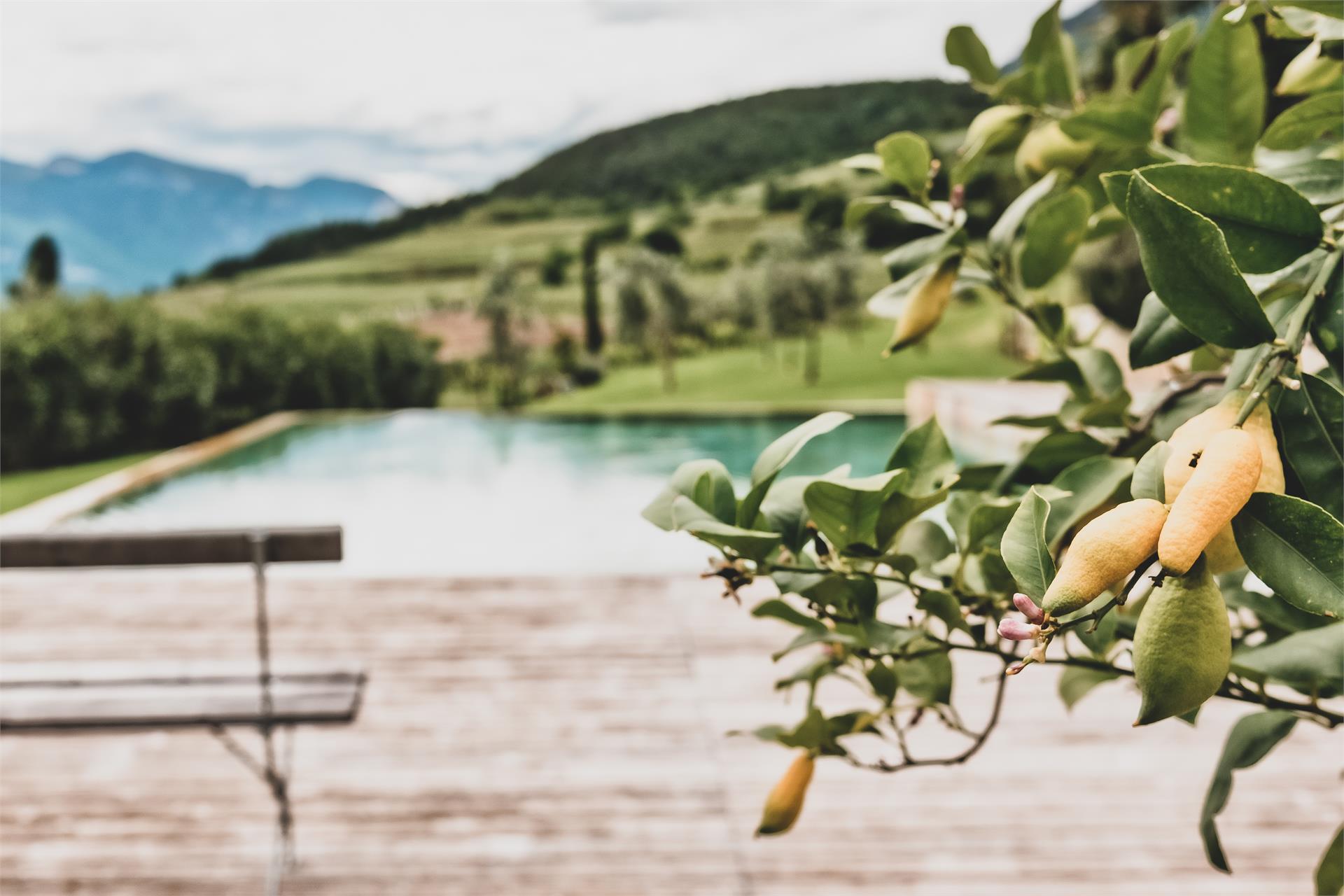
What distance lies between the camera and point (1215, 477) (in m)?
0.22

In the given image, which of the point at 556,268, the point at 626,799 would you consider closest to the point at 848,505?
the point at 626,799

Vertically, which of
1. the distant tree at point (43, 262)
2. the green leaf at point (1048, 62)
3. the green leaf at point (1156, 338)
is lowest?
the green leaf at point (1156, 338)

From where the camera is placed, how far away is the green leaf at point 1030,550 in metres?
0.24

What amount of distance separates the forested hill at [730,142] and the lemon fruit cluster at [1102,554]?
101ft

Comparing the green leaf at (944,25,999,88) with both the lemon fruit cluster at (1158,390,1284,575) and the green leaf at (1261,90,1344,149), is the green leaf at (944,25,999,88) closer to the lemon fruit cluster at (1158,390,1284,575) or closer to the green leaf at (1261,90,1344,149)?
the green leaf at (1261,90,1344,149)

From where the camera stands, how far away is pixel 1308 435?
27 cm

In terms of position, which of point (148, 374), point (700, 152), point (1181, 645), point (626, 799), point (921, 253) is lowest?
point (626, 799)

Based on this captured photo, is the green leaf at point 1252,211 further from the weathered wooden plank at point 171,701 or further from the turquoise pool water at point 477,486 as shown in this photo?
the turquoise pool water at point 477,486

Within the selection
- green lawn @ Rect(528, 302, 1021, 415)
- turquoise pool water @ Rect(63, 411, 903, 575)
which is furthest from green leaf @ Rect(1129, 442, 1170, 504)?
green lawn @ Rect(528, 302, 1021, 415)

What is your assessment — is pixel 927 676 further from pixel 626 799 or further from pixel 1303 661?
pixel 626 799

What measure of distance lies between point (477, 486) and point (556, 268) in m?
17.0


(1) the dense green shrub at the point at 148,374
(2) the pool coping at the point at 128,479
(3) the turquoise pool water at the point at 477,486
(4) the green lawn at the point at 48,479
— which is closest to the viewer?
(2) the pool coping at the point at 128,479

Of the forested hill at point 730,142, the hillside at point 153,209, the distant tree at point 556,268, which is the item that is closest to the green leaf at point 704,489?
the distant tree at point 556,268

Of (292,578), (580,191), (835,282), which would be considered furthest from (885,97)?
(292,578)
